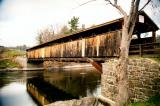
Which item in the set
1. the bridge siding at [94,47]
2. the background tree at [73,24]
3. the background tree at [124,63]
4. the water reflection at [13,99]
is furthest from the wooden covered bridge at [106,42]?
the background tree at [73,24]

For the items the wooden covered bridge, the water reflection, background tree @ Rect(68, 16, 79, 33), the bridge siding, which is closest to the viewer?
the wooden covered bridge

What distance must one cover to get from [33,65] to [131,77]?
43.6 meters

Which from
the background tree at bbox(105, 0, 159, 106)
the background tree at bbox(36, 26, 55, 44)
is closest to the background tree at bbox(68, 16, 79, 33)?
the background tree at bbox(36, 26, 55, 44)

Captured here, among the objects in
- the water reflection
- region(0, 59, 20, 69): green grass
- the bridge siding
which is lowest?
the water reflection

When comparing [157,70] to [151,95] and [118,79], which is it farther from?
[118,79]

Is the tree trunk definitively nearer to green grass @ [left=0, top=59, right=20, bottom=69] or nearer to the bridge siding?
the bridge siding

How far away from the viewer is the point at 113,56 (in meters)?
17.6

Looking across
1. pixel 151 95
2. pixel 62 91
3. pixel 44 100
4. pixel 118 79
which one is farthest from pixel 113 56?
pixel 62 91

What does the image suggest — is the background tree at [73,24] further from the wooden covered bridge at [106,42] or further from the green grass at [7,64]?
the wooden covered bridge at [106,42]

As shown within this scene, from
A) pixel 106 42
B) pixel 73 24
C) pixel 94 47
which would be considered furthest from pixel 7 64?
pixel 106 42

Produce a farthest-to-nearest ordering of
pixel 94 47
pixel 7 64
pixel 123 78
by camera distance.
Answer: pixel 7 64 < pixel 94 47 < pixel 123 78

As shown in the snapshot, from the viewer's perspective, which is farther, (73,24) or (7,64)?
(73,24)

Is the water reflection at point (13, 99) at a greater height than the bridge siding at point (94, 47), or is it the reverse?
the bridge siding at point (94, 47)

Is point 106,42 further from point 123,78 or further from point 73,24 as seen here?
point 73,24
